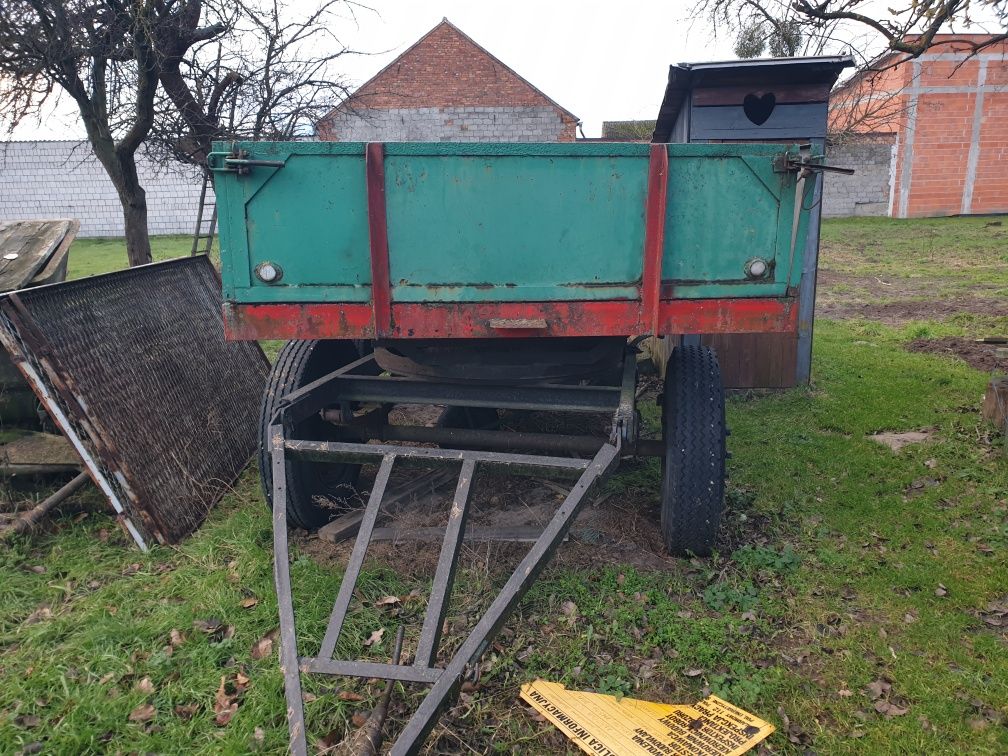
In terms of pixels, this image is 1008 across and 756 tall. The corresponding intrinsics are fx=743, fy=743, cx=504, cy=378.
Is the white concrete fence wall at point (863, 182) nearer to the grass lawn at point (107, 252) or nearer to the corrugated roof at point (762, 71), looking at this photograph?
the grass lawn at point (107, 252)

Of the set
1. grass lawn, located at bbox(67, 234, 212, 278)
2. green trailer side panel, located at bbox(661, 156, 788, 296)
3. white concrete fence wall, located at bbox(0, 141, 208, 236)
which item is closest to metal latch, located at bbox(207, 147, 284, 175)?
green trailer side panel, located at bbox(661, 156, 788, 296)

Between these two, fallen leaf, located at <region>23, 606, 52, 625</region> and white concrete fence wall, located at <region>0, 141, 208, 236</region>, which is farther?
white concrete fence wall, located at <region>0, 141, 208, 236</region>

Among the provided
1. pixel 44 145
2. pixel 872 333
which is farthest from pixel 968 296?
pixel 44 145

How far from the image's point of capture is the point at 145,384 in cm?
427

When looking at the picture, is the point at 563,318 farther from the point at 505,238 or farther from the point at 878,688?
the point at 878,688

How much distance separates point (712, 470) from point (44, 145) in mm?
24800

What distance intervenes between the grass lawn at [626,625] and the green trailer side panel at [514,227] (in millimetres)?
1372

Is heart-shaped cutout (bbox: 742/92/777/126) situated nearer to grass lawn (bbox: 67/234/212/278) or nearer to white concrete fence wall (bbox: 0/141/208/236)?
grass lawn (bbox: 67/234/212/278)

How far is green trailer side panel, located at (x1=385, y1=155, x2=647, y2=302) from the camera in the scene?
3045mm

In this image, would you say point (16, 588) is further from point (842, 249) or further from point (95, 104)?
point (842, 249)

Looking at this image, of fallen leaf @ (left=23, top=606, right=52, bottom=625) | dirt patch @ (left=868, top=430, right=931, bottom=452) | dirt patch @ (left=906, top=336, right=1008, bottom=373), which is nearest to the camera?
fallen leaf @ (left=23, top=606, right=52, bottom=625)

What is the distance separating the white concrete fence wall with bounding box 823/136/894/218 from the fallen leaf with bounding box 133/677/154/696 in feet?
78.1

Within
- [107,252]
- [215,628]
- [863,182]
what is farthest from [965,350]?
[107,252]

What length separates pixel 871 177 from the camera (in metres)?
23.2
